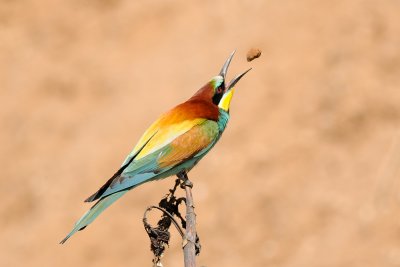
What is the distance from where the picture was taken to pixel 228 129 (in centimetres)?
765

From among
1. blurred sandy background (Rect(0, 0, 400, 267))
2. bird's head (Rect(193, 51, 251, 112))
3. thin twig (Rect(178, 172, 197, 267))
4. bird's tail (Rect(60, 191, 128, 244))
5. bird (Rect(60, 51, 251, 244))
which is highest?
blurred sandy background (Rect(0, 0, 400, 267))

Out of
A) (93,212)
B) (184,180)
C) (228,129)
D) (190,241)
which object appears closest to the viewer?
(190,241)

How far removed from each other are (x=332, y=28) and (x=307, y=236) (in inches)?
73.7

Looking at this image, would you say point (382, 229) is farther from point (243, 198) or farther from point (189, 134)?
point (189, 134)

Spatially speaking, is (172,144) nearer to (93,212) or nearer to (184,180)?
(184,180)

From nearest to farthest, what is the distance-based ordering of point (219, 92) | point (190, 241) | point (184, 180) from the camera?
point (190, 241)
point (184, 180)
point (219, 92)

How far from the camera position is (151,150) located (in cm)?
362

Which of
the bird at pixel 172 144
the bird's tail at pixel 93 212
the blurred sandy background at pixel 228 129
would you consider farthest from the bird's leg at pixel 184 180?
the blurred sandy background at pixel 228 129

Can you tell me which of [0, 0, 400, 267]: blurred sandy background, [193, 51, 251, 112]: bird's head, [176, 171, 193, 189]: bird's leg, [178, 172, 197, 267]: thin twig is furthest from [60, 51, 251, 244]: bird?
[0, 0, 400, 267]: blurred sandy background

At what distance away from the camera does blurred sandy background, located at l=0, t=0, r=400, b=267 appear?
7066mm

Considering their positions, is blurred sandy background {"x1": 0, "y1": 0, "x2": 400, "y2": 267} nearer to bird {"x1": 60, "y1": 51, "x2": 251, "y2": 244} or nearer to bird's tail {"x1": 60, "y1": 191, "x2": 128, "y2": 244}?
bird {"x1": 60, "y1": 51, "x2": 251, "y2": 244}

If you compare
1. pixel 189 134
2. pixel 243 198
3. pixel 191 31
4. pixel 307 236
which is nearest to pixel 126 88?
pixel 191 31

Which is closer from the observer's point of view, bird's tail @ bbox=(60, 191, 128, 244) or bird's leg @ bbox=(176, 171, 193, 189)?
bird's tail @ bbox=(60, 191, 128, 244)

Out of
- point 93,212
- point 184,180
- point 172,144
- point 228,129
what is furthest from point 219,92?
point 228,129
